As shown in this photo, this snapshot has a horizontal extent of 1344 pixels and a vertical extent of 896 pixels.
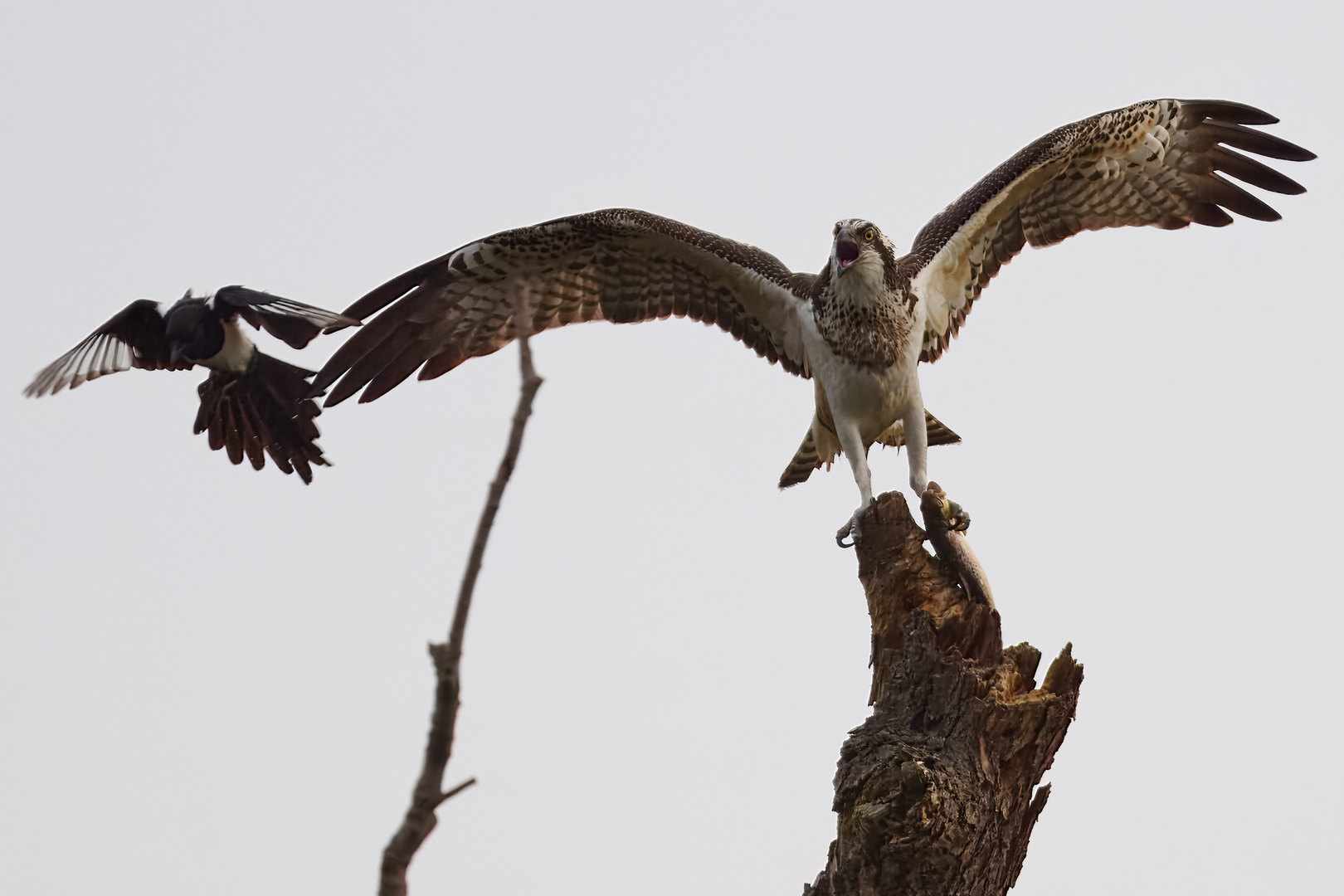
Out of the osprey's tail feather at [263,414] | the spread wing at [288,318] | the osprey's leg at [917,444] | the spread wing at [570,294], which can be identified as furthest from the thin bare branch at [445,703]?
the spread wing at [570,294]

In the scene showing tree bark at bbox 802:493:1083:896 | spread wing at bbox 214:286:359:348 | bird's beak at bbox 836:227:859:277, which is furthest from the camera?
bird's beak at bbox 836:227:859:277

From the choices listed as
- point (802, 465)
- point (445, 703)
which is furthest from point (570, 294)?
point (445, 703)

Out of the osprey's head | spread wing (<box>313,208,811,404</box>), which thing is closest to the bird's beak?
the osprey's head

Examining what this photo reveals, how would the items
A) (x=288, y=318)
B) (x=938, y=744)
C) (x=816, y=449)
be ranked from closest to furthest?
1. (x=938, y=744)
2. (x=288, y=318)
3. (x=816, y=449)

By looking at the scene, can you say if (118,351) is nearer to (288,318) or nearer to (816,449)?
(288,318)

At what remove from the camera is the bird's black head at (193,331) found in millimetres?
6434

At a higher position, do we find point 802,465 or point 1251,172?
point 1251,172

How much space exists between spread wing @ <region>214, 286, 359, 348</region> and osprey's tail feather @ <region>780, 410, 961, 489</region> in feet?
8.89

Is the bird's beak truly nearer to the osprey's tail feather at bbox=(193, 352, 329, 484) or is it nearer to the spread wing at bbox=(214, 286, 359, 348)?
the spread wing at bbox=(214, 286, 359, 348)

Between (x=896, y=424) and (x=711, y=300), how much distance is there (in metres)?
1.41

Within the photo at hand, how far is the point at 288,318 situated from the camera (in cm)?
587

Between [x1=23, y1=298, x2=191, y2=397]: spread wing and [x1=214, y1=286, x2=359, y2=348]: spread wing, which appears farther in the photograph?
[x1=23, y1=298, x2=191, y2=397]: spread wing

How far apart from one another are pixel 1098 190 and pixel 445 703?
272 inches

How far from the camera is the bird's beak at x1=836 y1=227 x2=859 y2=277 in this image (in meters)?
6.15
